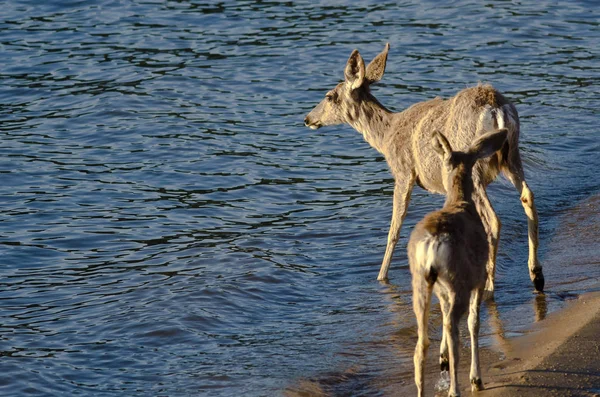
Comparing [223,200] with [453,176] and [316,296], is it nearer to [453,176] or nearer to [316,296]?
[316,296]

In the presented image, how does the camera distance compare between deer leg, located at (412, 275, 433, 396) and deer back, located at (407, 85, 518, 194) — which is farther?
deer back, located at (407, 85, 518, 194)

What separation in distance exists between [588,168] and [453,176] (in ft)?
24.3

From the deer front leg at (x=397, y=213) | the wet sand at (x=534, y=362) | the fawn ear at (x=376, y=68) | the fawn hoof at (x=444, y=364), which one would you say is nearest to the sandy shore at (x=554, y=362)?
the wet sand at (x=534, y=362)

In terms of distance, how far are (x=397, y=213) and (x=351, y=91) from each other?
60.4 inches

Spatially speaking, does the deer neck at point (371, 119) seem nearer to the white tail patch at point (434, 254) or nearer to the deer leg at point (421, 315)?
the deer leg at point (421, 315)

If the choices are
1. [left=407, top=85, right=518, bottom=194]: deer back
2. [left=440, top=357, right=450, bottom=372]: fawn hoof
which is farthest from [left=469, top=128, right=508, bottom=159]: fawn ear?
[left=440, top=357, right=450, bottom=372]: fawn hoof

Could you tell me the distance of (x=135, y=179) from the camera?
47.3 feet

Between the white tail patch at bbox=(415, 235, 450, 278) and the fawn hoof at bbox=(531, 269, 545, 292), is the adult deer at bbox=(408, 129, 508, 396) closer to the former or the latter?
the white tail patch at bbox=(415, 235, 450, 278)

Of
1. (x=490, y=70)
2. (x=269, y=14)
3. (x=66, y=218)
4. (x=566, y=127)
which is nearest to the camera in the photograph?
(x=66, y=218)

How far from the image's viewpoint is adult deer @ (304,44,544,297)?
380 inches

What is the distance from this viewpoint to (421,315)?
7.22 m

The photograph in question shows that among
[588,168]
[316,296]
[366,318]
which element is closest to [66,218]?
[316,296]

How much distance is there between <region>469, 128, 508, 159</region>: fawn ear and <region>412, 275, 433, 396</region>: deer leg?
4.00ft

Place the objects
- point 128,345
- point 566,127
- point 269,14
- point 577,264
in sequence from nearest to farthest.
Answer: point 128,345 → point 577,264 → point 566,127 → point 269,14
